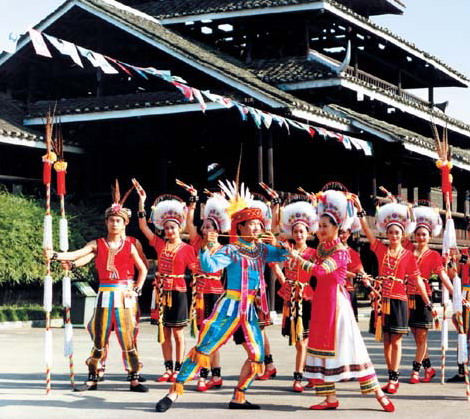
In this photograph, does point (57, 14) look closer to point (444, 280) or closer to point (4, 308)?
point (4, 308)

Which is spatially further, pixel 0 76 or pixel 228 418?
pixel 0 76

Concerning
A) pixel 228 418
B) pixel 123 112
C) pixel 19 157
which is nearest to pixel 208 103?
pixel 123 112

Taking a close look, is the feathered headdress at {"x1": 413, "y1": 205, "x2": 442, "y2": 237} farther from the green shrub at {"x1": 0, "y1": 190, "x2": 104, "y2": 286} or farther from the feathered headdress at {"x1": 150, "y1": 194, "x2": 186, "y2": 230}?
the green shrub at {"x1": 0, "y1": 190, "x2": 104, "y2": 286}

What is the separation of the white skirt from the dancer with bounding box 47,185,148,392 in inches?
78.3

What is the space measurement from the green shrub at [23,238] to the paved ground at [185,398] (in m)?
6.18

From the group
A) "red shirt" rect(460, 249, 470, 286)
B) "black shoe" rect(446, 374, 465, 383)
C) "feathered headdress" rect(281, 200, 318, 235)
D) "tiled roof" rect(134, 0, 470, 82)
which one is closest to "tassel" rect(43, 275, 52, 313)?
"feathered headdress" rect(281, 200, 318, 235)

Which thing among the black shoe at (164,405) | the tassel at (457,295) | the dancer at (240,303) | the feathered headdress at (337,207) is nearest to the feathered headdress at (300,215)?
the feathered headdress at (337,207)

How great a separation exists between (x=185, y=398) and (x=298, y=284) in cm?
182

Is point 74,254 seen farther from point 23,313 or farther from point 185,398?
point 23,313

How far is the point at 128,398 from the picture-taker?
29.0ft

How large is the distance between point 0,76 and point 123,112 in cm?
476

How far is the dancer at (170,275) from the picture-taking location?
9.91 m

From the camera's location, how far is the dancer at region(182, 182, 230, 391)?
29.1ft

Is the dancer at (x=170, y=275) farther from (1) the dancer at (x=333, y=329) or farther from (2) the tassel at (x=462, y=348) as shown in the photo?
(2) the tassel at (x=462, y=348)
